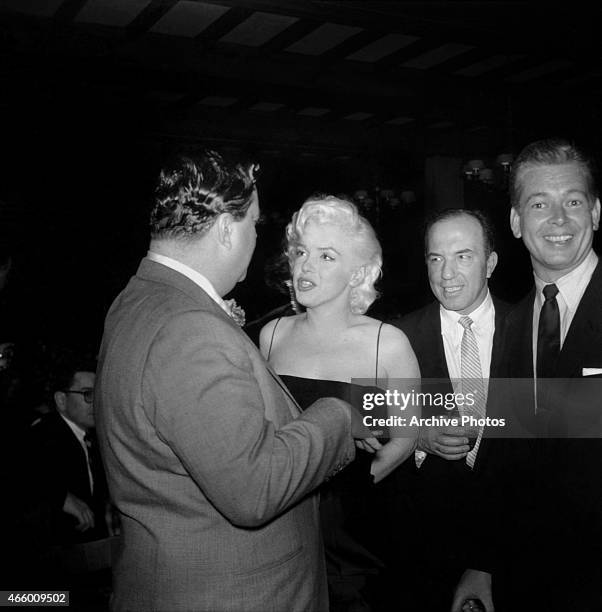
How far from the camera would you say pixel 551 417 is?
164 centimetres

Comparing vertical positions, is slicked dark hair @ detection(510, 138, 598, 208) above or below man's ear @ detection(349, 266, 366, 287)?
above

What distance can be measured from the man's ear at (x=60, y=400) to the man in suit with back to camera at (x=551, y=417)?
1642 millimetres

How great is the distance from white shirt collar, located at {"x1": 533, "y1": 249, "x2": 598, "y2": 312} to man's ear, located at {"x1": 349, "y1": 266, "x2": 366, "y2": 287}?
64 centimetres

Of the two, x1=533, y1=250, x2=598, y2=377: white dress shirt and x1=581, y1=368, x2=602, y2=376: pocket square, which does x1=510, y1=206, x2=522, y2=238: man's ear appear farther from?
x1=581, y1=368, x2=602, y2=376: pocket square

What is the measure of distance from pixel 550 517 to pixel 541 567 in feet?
0.49

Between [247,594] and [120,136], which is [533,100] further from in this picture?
[247,594]

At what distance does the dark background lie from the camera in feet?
15.1

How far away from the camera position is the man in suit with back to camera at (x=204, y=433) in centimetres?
104

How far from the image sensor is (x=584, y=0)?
4.05 meters

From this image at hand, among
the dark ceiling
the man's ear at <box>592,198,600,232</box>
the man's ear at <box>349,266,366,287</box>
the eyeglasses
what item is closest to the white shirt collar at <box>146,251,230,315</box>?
the man's ear at <box>349,266,366,287</box>

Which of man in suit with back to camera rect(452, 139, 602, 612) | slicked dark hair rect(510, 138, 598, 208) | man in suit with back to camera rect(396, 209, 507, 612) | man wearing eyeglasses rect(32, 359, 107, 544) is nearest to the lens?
man in suit with back to camera rect(452, 139, 602, 612)

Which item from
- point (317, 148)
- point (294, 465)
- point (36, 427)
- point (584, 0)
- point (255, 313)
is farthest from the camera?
point (317, 148)

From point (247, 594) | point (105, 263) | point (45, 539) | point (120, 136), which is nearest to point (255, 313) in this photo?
point (105, 263)

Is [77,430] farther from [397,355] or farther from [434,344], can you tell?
[434,344]
